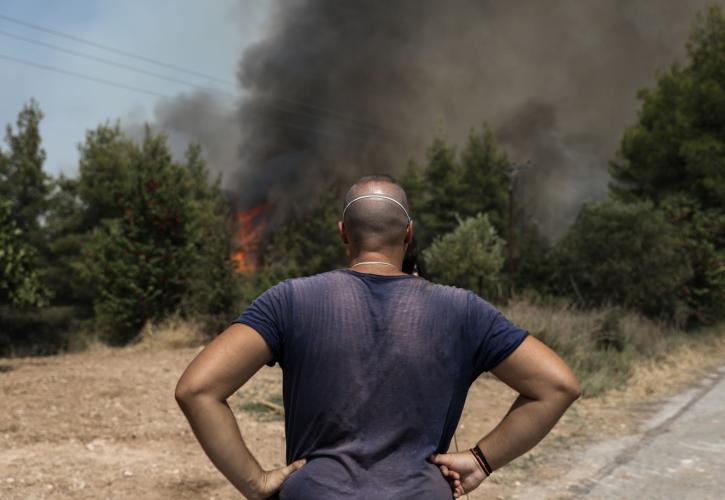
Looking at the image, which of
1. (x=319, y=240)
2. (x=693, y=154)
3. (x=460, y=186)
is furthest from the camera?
(x=319, y=240)

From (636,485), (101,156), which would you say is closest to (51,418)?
(636,485)

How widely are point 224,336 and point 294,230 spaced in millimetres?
25830

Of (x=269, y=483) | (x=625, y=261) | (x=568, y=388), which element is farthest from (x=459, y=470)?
(x=625, y=261)

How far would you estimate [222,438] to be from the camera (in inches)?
72.4

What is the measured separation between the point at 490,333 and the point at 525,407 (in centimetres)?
25

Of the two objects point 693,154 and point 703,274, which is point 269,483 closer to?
point 703,274

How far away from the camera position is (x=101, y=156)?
23922 mm

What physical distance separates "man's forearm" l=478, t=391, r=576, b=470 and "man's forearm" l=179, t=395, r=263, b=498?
65 centimetres

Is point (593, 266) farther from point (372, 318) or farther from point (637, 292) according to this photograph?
point (372, 318)

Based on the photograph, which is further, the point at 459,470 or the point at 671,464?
the point at 671,464

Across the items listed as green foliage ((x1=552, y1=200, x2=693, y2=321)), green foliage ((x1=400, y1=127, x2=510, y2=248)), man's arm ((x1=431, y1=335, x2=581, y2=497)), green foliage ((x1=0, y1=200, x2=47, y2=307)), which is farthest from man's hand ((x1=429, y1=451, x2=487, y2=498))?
green foliage ((x1=400, y1=127, x2=510, y2=248))

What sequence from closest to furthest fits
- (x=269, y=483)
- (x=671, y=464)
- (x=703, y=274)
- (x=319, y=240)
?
(x=269, y=483) < (x=671, y=464) < (x=703, y=274) < (x=319, y=240)

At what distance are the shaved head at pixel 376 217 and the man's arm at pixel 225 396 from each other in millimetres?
403

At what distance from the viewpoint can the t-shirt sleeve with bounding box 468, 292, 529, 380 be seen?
1.83 m
